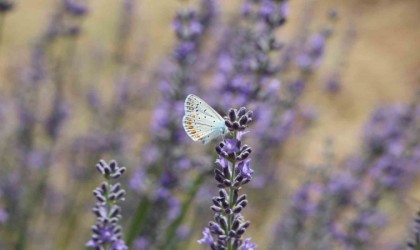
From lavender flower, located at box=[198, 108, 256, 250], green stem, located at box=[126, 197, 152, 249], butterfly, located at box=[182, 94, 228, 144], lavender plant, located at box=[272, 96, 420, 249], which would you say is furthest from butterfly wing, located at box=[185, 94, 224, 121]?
lavender plant, located at box=[272, 96, 420, 249]

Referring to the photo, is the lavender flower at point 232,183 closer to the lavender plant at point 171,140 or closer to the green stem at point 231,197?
the green stem at point 231,197

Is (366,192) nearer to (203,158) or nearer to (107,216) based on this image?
(203,158)

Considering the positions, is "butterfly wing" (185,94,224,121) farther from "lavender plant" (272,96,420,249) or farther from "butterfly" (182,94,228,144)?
"lavender plant" (272,96,420,249)

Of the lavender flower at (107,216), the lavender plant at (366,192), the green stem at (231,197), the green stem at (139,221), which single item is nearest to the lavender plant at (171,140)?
the green stem at (139,221)

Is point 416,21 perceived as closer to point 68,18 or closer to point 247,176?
point 68,18

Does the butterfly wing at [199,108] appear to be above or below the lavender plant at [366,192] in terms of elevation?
below
